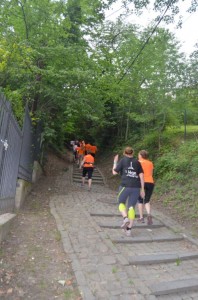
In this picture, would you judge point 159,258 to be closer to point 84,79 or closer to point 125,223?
point 125,223

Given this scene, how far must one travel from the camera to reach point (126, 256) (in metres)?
5.10

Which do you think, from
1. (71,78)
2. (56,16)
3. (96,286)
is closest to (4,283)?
(96,286)

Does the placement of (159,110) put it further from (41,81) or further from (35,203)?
(35,203)

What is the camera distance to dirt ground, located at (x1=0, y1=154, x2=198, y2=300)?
3822mm

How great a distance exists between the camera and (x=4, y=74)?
336 inches

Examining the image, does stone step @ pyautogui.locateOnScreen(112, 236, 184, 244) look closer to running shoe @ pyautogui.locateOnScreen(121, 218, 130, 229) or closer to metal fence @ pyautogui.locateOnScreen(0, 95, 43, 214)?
running shoe @ pyautogui.locateOnScreen(121, 218, 130, 229)

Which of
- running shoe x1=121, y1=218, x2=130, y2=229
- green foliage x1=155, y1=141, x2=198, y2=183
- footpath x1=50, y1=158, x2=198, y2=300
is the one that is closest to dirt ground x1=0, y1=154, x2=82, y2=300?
footpath x1=50, y1=158, x2=198, y2=300

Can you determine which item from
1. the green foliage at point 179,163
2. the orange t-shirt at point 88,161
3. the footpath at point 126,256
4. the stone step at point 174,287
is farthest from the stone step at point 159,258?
the orange t-shirt at point 88,161

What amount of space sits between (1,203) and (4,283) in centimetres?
194

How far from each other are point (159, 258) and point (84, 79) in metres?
6.91

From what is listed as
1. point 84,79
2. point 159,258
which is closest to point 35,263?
point 159,258

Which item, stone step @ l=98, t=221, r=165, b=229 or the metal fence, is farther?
stone step @ l=98, t=221, r=165, b=229

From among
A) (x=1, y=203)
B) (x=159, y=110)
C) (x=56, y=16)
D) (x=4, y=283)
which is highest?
(x=56, y=16)

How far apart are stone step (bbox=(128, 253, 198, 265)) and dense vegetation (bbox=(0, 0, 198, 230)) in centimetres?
358
